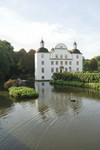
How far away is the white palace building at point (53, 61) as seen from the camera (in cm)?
4062

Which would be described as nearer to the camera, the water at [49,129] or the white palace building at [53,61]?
the water at [49,129]

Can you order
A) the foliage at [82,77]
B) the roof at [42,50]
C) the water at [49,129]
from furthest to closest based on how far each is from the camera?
the roof at [42,50]
the foliage at [82,77]
the water at [49,129]

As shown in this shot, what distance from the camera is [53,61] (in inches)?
1631

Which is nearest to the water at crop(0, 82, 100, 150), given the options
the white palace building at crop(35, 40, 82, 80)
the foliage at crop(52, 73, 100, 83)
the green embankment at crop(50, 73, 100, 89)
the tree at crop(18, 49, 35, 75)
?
the green embankment at crop(50, 73, 100, 89)

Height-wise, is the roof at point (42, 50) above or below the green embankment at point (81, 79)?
above

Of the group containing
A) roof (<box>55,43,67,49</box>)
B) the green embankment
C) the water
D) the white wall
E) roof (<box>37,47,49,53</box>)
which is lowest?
the water

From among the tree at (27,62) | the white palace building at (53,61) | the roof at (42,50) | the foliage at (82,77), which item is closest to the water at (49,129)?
the foliage at (82,77)

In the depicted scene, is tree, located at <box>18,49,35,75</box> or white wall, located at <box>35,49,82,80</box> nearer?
white wall, located at <box>35,49,82,80</box>

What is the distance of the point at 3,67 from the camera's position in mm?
32406

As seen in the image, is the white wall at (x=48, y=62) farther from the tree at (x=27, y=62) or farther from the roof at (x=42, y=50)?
the tree at (x=27, y=62)

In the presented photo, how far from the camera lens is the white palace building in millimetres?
40625

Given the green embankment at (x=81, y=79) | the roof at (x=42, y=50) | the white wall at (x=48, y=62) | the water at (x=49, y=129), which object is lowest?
the water at (x=49, y=129)

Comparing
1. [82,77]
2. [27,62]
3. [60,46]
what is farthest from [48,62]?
[82,77]

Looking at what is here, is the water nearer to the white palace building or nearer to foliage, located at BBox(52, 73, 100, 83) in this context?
foliage, located at BBox(52, 73, 100, 83)
